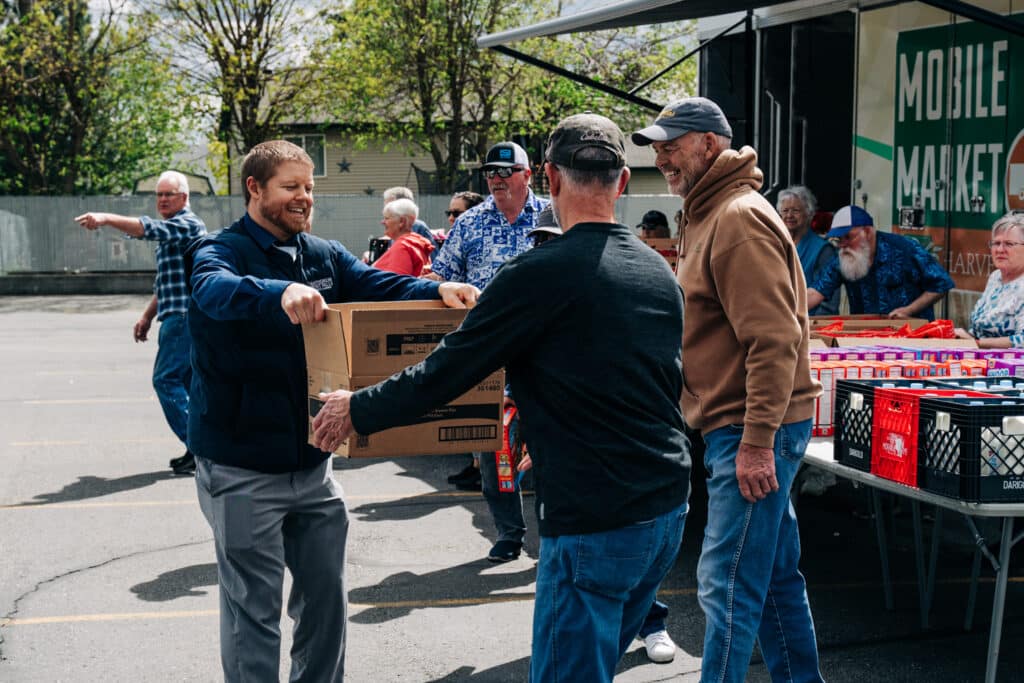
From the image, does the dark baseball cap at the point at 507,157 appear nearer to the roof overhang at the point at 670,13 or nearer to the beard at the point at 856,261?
the roof overhang at the point at 670,13

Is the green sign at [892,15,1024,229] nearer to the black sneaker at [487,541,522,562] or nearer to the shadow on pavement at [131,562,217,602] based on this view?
the black sneaker at [487,541,522,562]

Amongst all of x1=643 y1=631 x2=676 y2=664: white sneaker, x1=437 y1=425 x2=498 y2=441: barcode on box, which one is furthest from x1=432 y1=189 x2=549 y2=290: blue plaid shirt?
x1=437 y1=425 x2=498 y2=441: barcode on box

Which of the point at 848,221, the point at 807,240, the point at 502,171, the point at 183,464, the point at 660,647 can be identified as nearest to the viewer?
the point at 660,647

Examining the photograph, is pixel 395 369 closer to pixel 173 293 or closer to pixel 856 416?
pixel 856 416

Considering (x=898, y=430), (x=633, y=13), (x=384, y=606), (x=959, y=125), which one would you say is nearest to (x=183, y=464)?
(x=384, y=606)

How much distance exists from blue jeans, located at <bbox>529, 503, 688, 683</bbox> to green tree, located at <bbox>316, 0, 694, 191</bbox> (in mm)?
29158

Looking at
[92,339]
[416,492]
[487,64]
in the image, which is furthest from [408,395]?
[487,64]

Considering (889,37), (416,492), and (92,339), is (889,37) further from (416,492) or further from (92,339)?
(92,339)

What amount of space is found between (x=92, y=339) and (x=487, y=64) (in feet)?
52.7

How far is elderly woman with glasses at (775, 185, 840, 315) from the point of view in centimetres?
877

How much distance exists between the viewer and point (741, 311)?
13.2ft

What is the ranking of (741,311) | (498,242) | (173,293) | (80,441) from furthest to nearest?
1. (80,441)
2. (173,293)
3. (498,242)
4. (741,311)

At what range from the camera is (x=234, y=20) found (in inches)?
1276

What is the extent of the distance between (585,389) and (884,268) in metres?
5.80
